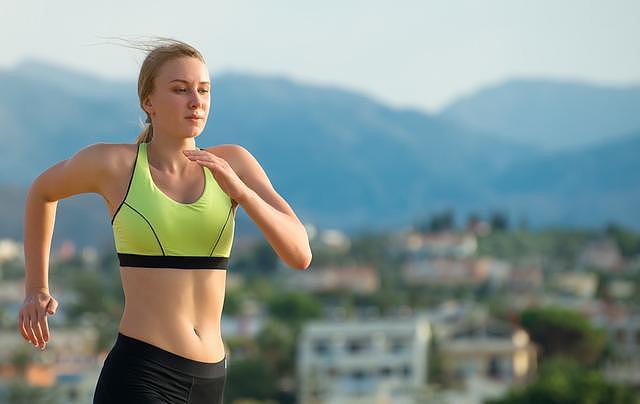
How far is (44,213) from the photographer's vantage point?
2.55 meters

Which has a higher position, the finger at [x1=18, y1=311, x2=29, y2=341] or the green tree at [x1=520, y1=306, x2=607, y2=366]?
the finger at [x1=18, y1=311, x2=29, y2=341]

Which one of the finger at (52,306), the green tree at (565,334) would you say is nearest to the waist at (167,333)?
the finger at (52,306)

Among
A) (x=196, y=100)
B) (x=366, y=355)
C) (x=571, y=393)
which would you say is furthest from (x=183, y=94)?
(x=366, y=355)

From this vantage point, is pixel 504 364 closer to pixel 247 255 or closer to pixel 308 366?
pixel 308 366

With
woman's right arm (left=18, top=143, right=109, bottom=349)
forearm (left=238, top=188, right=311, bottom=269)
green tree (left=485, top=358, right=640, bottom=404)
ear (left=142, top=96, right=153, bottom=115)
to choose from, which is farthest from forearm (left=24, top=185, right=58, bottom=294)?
green tree (left=485, top=358, right=640, bottom=404)

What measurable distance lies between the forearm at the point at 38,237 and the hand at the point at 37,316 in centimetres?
→ 4

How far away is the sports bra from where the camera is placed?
2410 millimetres

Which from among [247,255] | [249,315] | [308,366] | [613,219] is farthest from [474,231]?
[308,366]

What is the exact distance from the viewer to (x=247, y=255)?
384 ft

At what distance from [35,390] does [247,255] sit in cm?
5289

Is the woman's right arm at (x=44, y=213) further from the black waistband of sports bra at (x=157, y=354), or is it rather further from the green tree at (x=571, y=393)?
the green tree at (x=571, y=393)

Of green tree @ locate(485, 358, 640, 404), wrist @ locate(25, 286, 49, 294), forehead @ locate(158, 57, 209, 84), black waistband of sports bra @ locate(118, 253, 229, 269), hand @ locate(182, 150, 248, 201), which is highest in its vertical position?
forehead @ locate(158, 57, 209, 84)

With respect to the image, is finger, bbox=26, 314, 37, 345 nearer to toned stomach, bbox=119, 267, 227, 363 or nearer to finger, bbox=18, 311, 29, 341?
finger, bbox=18, 311, 29, 341

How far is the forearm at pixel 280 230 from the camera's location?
7.84ft
